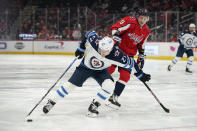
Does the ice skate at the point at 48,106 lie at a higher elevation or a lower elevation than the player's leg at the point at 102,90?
lower

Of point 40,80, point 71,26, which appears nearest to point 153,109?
point 40,80

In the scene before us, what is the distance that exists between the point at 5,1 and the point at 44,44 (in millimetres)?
5181

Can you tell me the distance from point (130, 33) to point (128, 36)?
0.19 ft

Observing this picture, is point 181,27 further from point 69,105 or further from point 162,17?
point 69,105

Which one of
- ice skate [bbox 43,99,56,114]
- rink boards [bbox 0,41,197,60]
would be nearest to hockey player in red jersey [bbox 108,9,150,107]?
ice skate [bbox 43,99,56,114]

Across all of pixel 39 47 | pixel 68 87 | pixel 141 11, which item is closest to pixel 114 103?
pixel 68 87

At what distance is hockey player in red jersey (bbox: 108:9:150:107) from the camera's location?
15.3 ft

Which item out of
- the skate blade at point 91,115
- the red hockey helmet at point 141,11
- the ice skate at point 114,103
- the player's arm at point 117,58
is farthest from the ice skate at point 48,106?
the red hockey helmet at point 141,11

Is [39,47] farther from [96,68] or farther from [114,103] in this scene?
[96,68]

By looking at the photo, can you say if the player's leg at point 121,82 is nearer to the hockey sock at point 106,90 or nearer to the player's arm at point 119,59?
the player's arm at point 119,59

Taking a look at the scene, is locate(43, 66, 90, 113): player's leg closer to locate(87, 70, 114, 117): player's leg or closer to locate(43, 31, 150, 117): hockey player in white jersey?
locate(43, 31, 150, 117): hockey player in white jersey

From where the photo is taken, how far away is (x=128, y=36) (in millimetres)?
4973

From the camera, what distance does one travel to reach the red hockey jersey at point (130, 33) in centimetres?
487

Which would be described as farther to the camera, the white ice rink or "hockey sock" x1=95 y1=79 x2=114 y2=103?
"hockey sock" x1=95 y1=79 x2=114 y2=103
